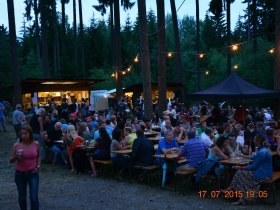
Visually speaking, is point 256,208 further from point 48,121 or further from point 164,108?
point 164,108

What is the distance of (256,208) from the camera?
6.18m

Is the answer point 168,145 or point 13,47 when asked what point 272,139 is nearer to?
point 168,145

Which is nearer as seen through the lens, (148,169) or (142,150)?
(148,169)

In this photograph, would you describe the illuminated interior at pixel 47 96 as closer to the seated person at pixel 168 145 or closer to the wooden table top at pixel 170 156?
the seated person at pixel 168 145

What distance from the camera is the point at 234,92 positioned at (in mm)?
12023

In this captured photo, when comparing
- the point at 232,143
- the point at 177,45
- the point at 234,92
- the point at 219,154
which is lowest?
the point at 219,154

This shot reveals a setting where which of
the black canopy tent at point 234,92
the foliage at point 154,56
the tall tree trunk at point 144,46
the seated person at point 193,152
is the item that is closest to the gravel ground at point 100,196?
the seated person at point 193,152

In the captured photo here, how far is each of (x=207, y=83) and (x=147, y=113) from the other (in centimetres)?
1970

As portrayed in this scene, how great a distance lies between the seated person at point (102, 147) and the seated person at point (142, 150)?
3.29 feet

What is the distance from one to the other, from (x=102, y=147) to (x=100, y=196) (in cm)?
193

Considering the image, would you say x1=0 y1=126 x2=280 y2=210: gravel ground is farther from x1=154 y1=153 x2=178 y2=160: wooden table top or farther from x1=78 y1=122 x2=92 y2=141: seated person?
x1=78 y1=122 x2=92 y2=141: seated person

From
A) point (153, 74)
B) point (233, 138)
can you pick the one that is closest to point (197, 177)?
point (233, 138)

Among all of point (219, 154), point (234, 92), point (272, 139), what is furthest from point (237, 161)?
point (234, 92)

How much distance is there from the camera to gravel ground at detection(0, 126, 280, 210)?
6547 millimetres
